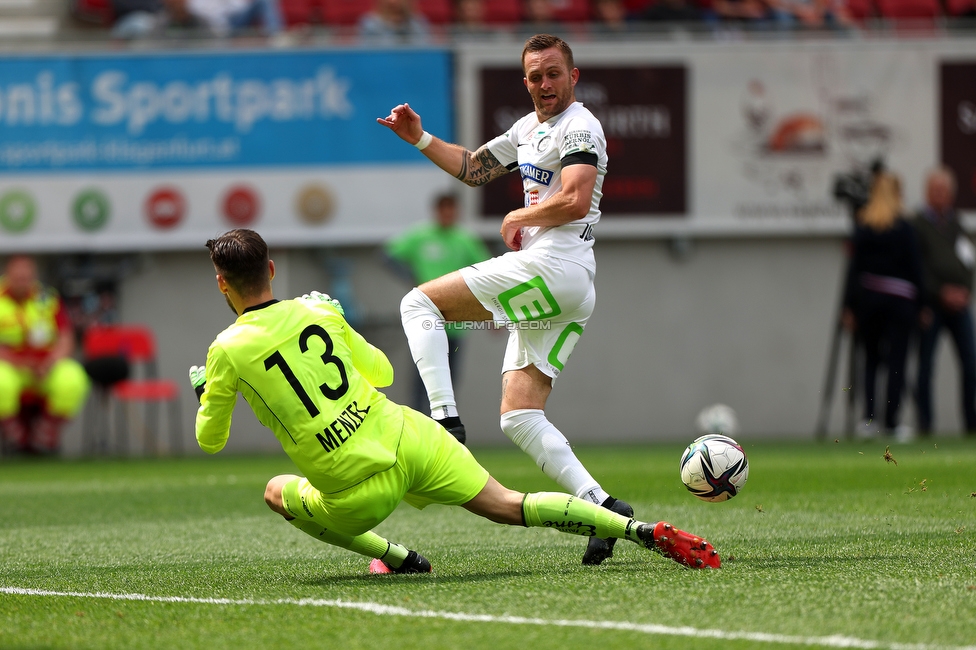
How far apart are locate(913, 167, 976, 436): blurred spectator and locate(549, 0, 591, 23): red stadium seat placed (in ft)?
15.9

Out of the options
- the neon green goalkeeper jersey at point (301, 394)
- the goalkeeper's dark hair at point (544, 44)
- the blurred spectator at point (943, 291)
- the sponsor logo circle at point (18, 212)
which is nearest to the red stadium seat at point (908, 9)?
the blurred spectator at point (943, 291)

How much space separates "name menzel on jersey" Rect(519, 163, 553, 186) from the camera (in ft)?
18.1

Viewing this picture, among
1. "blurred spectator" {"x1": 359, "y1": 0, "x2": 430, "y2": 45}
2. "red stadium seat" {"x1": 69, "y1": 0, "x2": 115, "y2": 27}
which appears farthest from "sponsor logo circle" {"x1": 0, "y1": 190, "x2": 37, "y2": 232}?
"blurred spectator" {"x1": 359, "y1": 0, "x2": 430, "y2": 45}

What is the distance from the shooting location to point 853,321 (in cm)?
1295

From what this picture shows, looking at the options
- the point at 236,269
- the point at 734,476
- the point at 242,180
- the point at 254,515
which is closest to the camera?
the point at 236,269

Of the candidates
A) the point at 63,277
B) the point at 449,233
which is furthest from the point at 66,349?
the point at 449,233

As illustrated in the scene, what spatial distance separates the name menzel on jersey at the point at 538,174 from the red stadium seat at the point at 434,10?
10.7 meters

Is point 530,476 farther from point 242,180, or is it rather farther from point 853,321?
point 242,180

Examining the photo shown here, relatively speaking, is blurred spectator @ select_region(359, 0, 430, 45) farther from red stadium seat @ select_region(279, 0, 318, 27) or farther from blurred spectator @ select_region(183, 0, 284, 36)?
blurred spectator @ select_region(183, 0, 284, 36)

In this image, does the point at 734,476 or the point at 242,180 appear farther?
the point at 242,180

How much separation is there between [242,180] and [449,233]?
3.19 meters

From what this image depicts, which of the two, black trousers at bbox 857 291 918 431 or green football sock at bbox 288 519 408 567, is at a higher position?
green football sock at bbox 288 519 408 567

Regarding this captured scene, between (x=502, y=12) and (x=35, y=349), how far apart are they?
22.8 feet

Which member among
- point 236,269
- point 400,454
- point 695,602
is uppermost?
point 236,269
